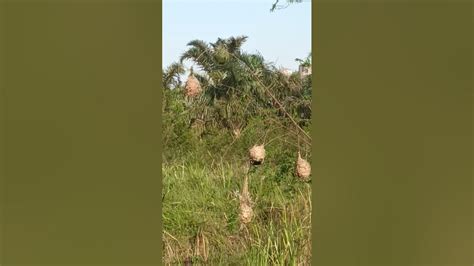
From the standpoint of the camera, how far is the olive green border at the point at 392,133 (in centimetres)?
252

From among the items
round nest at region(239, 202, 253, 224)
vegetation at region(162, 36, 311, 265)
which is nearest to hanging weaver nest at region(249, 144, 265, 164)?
vegetation at region(162, 36, 311, 265)

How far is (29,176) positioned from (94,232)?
305 mm

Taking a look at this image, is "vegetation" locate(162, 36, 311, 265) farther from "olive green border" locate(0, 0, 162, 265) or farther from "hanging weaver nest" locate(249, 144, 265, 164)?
A: "olive green border" locate(0, 0, 162, 265)

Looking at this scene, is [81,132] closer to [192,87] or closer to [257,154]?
[257,154]

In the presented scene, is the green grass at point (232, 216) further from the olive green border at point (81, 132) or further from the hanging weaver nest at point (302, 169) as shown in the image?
the olive green border at point (81, 132)

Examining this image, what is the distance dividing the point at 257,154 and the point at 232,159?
0.36 meters

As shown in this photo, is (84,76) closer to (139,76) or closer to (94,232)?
(139,76)

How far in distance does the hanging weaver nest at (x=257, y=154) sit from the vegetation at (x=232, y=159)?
0.09 meters

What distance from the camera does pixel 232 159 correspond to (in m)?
4.38

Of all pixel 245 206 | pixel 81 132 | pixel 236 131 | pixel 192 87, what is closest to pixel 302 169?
pixel 245 206

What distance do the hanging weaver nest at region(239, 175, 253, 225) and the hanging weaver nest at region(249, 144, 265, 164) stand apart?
0.17m

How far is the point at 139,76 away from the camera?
216cm

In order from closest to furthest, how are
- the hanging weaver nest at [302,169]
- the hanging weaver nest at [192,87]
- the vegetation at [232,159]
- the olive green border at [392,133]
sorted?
the olive green border at [392,133] → the vegetation at [232,159] → the hanging weaver nest at [302,169] → the hanging weaver nest at [192,87]

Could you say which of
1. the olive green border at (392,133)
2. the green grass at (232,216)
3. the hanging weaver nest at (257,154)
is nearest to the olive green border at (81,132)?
the olive green border at (392,133)
